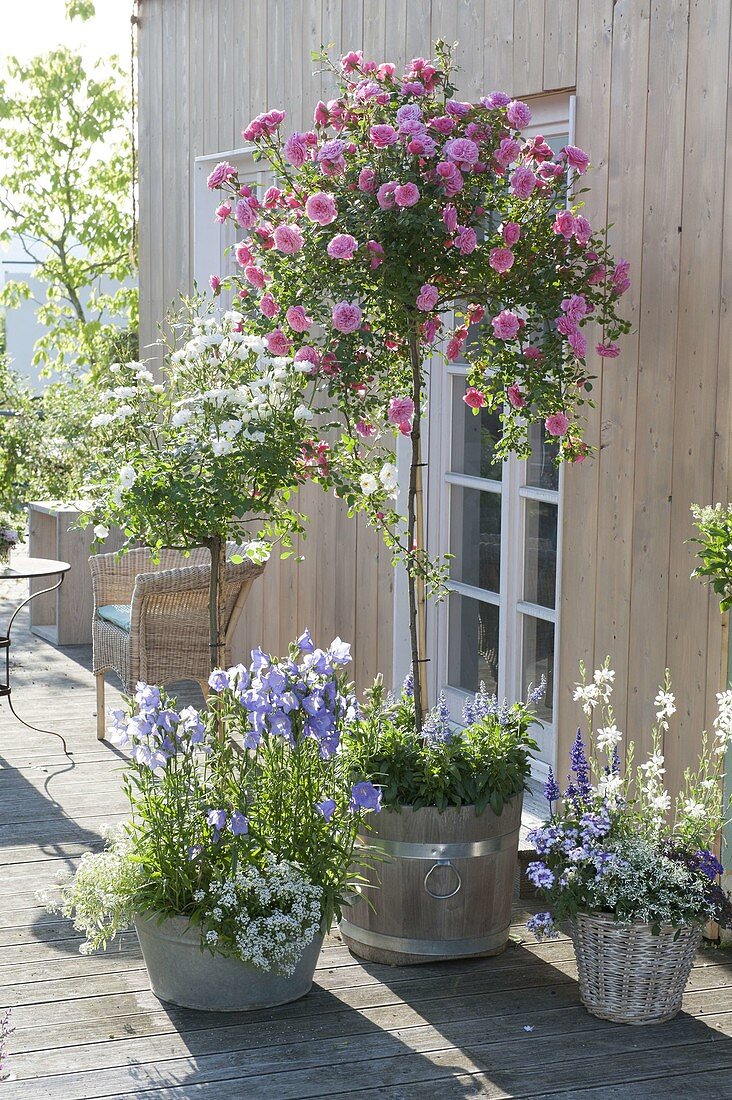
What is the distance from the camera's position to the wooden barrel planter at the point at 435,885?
3254 millimetres

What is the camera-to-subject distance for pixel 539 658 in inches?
175

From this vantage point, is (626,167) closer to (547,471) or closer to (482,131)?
(482,131)

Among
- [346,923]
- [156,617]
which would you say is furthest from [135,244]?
[346,923]

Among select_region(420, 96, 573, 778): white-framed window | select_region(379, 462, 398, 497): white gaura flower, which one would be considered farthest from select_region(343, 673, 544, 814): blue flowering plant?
select_region(420, 96, 573, 778): white-framed window

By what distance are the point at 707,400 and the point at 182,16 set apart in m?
4.22

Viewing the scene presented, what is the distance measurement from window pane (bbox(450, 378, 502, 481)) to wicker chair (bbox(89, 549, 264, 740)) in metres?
0.95

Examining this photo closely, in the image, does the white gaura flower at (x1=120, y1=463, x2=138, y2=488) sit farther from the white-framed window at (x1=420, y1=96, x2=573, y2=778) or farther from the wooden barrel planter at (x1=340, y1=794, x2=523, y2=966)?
the white-framed window at (x1=420, y1=96, x2=573, y2=778)

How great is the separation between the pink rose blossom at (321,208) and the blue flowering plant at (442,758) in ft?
3.81

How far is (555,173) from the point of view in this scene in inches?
132

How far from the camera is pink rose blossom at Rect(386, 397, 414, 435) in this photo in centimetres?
336

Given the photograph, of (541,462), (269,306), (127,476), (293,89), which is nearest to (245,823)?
(127,476)

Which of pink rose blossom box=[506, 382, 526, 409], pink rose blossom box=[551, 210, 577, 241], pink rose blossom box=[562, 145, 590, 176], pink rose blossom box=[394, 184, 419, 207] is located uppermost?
pink rose blossom box=[562, 145, 590, 176]

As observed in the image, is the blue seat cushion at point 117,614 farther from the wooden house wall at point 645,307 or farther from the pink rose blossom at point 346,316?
the pink rose blossom at point 346,316

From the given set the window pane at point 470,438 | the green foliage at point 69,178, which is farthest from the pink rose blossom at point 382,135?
the green foliage at point 69,178
